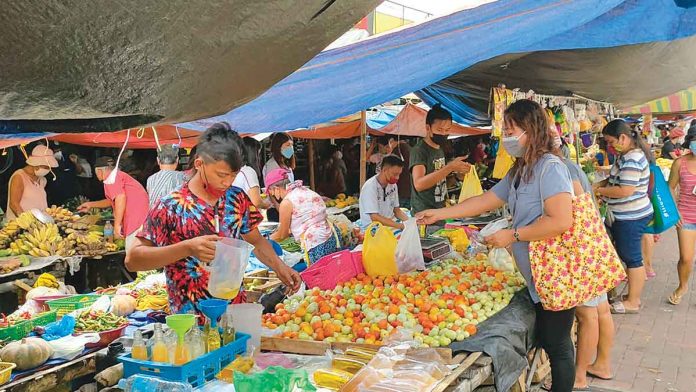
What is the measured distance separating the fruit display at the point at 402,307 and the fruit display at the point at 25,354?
1.22 m

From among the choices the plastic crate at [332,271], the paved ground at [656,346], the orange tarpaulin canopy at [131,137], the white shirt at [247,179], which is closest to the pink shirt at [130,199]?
the orange tarpaulin canopy at [131,137]

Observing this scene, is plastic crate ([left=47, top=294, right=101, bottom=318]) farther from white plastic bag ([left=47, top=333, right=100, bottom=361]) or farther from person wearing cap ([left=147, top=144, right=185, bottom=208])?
person wearing cap ([left=147, top=144, right=185, bottom=208])

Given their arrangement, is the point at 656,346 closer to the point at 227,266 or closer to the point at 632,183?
the point at 632,183

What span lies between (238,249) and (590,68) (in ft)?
18.6

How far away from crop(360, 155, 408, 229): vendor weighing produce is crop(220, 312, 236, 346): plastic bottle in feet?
9.74

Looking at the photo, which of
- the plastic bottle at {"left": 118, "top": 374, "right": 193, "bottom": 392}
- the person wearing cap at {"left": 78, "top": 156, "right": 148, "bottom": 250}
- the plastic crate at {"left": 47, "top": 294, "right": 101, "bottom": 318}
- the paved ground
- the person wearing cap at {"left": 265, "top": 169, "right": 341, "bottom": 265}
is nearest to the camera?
the plastic bottle at {"left": 118, "top": 374, "right": 193, "bottom": 392}

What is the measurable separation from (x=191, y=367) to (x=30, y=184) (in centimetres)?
633

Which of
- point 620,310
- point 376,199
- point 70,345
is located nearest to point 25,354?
point 70,345

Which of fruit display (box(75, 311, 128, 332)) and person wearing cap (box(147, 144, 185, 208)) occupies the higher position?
person wearing cap (box(147, 144, 185, 208))

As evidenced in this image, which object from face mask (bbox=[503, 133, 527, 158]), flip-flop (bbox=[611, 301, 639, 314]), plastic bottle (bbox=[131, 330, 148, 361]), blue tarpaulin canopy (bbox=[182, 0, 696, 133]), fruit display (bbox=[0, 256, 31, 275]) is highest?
blue tarpaulin canopy (bbox=[182, 0, 696, 133])

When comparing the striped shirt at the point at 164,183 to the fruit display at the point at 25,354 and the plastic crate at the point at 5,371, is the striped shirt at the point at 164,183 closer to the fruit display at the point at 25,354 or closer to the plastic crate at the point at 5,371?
the fruit display at the point at 25,354

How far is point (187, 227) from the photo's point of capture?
2832 mm

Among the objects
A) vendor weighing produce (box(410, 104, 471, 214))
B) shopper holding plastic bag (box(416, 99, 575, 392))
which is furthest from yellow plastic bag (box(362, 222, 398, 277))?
vendor weighing produce (box(410, 104, 471, 214))

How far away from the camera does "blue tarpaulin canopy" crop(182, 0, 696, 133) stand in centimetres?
345
